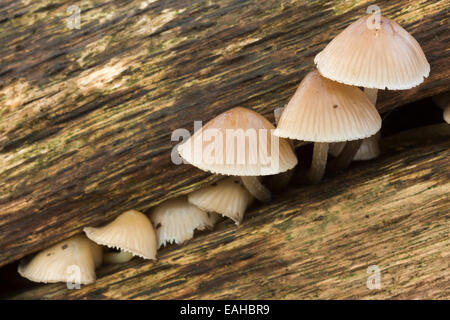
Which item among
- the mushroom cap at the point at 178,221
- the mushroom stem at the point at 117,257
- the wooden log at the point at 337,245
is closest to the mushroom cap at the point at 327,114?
the wooden log at the point at 337,245

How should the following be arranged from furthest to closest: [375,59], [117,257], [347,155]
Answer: [117,257], [347,155], [375,59]

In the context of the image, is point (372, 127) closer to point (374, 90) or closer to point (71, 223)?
point (374, 90)

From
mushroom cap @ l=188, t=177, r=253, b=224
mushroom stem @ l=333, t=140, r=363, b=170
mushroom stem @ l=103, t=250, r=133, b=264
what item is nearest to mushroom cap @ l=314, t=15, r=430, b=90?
mushroom stem @ l=333, t=140, r=363, b=170

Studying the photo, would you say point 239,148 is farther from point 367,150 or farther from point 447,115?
point 447,115

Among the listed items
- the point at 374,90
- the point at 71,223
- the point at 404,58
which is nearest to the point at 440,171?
the point at 374,90

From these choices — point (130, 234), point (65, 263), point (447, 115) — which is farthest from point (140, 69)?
point (447, 115)

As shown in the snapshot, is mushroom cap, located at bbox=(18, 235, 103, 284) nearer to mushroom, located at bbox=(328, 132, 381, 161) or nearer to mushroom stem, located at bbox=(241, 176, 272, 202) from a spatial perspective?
mushroom stem, located at bbox=(241, 176, 272, 202)
